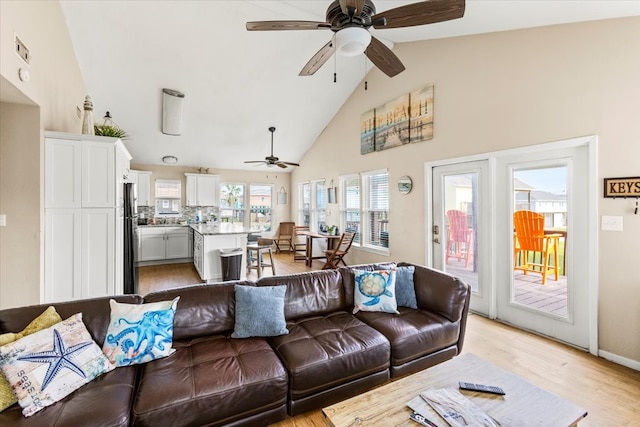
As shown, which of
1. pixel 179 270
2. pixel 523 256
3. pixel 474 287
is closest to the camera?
pixel 523 256

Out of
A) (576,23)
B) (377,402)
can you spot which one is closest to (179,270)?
(377,402)

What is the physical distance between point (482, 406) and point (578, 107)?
284 cm

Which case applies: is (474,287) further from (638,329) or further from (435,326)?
(435,326)

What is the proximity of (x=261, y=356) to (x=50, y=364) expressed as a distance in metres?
1.07

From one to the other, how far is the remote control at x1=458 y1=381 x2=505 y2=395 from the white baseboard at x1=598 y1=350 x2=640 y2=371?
1.94m

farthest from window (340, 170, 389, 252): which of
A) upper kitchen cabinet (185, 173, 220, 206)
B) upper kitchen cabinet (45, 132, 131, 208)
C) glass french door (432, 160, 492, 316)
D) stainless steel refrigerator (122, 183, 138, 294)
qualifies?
upper kitchen cabinet (45, 132, 131, 208)

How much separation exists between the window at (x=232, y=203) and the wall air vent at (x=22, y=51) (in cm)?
560

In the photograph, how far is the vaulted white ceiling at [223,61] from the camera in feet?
10.6

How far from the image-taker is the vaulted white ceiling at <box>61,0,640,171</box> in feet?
10.6

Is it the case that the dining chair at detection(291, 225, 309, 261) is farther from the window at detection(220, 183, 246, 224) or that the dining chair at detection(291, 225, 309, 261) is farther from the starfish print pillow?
the starfish print pillow

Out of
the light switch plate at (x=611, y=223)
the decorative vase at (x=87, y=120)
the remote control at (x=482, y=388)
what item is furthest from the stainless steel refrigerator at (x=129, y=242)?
the light switch plate at (x=611, y=223)

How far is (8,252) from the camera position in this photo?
272 centimetres

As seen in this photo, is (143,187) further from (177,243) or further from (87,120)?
(87,120)

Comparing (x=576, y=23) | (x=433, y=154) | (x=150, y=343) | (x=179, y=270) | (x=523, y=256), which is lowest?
(x=179, y=270)
